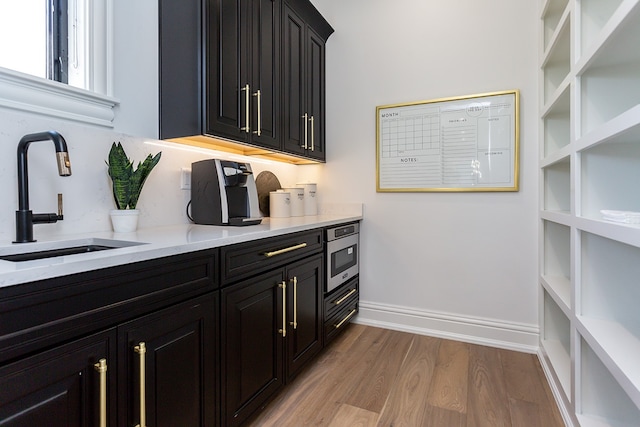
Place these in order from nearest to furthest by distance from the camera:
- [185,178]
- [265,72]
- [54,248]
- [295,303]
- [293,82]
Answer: [54,248] < [295,303] < [185,178] < [265,72] < [293,82]

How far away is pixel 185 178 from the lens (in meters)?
1.80

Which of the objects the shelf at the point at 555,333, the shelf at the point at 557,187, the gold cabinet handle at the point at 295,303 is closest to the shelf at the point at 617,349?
the shelf at the point at 555,333

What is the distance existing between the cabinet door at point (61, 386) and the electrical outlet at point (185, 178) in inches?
42.9

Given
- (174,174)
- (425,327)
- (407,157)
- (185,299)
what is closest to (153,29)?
(174,174)

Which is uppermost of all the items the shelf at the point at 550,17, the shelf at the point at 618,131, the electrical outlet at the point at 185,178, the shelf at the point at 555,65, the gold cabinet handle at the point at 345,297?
the shelf at the point at 550,17

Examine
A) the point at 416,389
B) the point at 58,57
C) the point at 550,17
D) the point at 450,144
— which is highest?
the point at 550,17

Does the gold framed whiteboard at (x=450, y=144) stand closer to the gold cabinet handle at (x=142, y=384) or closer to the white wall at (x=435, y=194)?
the white wall at (x=435, y=194)

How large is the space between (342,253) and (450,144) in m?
1.08

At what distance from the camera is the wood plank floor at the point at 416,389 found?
146cm

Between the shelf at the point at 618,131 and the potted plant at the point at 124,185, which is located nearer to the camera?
the shelf at the point at 618,131

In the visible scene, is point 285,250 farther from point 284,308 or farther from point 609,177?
point 609,177

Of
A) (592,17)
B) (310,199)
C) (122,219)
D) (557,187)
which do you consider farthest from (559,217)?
(122,219)

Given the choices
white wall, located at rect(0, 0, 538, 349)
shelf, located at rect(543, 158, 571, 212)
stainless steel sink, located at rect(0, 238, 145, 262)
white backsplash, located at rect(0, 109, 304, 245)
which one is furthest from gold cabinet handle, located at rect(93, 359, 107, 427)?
shelf, located at rect(543, 158, 571, 212)

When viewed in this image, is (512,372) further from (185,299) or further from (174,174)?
(174,174)
